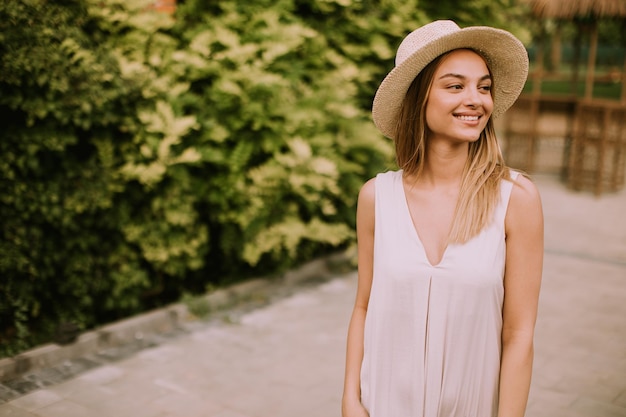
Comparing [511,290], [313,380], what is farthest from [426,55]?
[313,380]

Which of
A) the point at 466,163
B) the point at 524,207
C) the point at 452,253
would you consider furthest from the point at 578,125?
the point at 452,253

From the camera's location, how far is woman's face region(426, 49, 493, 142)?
6.73 ft

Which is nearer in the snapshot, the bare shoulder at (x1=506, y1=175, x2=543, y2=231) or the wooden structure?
the bare shoulder at (x1=506, y1=175, x2=543, y2=231)

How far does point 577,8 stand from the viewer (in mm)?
10438

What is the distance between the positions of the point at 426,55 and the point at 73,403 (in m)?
3.18

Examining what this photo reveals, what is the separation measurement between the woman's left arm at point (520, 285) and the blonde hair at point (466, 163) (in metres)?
0.08

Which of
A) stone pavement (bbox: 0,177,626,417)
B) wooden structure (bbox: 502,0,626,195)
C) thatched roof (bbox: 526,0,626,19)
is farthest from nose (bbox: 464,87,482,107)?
thatched roof (bbox: 526,0,626,19)

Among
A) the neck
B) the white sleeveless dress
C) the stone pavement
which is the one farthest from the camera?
the stone pavement

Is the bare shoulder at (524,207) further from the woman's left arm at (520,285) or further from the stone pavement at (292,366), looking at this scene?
the stone pavement at (292,366)

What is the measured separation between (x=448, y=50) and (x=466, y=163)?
374 millimetres

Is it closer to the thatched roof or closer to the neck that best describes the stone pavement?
the neck

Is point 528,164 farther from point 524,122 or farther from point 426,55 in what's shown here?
point 426,55

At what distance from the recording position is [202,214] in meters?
5.91

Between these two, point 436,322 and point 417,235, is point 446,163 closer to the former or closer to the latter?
point 417,235
